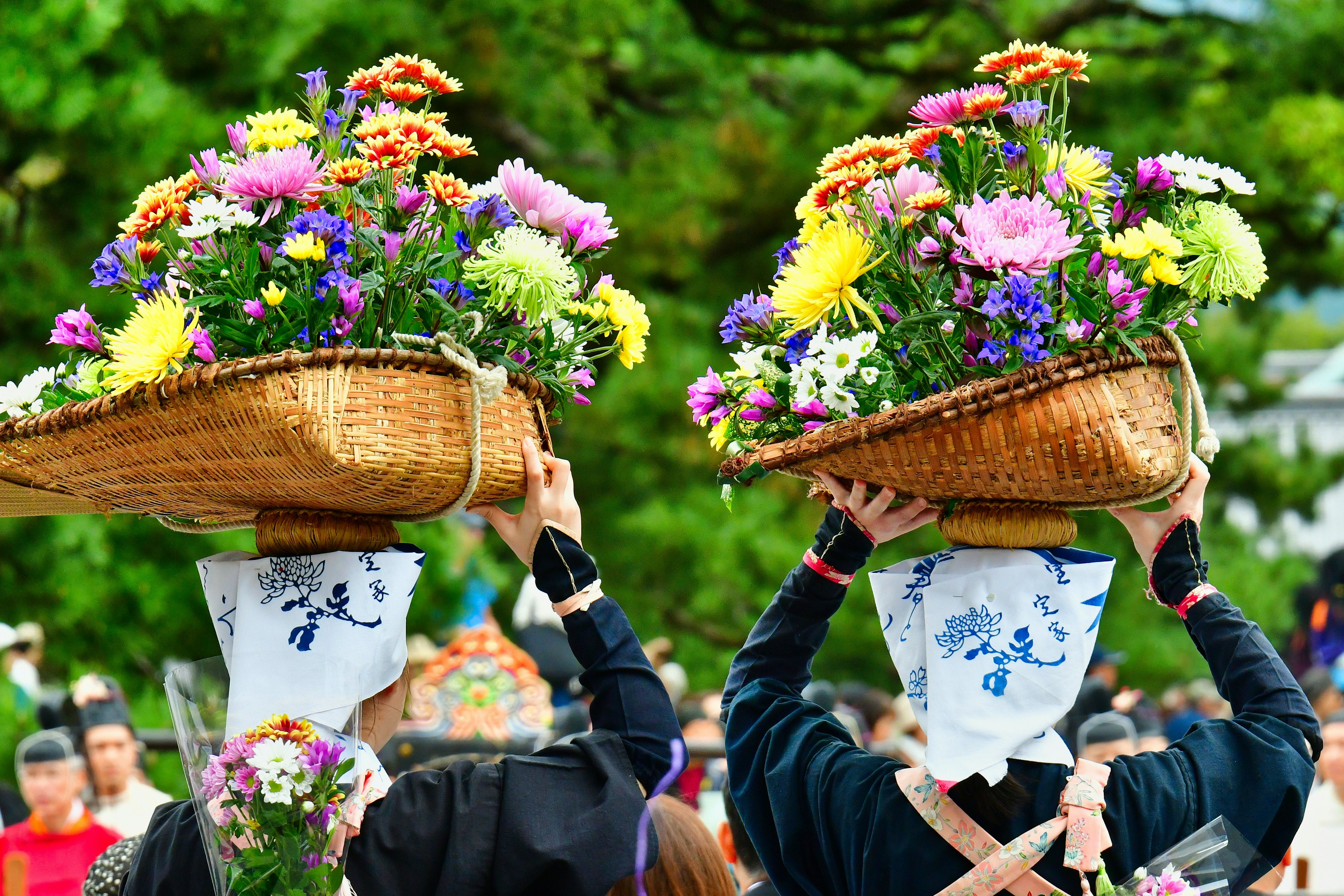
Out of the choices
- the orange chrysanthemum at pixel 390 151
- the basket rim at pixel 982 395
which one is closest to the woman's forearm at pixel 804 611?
the basket rim at pixel 982 395

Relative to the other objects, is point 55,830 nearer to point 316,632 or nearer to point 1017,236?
point 316,632

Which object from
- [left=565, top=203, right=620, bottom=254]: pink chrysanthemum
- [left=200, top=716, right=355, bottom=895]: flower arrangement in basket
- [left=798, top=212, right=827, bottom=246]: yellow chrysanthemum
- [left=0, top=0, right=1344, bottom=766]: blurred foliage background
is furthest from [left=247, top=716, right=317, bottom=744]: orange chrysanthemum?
[left=0, top=0, right=1344, bottom=766]: blurred foliage background

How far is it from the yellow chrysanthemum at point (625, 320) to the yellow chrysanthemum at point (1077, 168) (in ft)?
2.18

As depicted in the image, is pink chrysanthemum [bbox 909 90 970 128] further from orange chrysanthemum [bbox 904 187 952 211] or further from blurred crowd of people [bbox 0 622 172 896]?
blurred crowd of people [bbox 0 622 172 896]

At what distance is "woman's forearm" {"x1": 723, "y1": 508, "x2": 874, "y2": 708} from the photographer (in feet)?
7.70

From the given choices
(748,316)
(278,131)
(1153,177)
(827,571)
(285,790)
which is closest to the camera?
(285,790)

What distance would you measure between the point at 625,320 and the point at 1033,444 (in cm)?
70

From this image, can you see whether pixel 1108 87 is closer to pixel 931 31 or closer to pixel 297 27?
pixel 931 31

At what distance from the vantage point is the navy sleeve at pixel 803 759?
216 centimetres

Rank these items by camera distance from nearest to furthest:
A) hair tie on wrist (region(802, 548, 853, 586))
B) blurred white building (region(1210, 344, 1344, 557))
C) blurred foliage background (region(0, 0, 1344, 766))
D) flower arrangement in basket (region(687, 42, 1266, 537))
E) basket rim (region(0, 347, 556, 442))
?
basket rim (region(0, 347, 556, 442))
flower arrangement in basket (region(687, 42, 1266, 537))
hair tie on wrist (region(802, 548, 853, 586))
blurred foliage background (region(0, 0, 1344, 766))
blurred white building (region(1210, 344, 1344, 557))

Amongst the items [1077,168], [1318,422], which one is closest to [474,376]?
[1077,168]

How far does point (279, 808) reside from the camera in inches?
77.3

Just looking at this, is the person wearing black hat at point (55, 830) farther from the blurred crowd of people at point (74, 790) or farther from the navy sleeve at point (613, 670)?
the navy sleeve at point (613, 670)

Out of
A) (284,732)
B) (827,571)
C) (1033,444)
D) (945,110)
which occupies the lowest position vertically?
(284,732)
